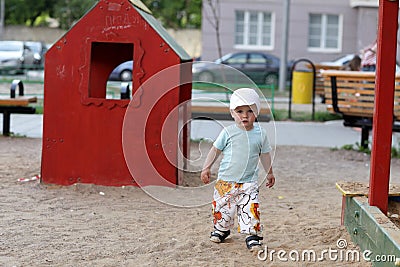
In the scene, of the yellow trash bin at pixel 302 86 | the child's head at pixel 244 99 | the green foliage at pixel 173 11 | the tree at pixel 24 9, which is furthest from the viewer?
the tree at pixel 24 9

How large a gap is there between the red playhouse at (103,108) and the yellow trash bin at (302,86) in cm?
1121

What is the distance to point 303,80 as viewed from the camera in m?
18.2

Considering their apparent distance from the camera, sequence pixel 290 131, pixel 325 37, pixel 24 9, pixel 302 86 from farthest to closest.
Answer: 1. pixel 24 9
2. pixel 325 37
3. pixel 302 86
4. pixel 290 131

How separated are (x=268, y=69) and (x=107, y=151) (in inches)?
839

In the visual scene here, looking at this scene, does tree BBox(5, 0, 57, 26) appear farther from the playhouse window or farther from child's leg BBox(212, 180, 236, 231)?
child's leg BBox(212, 180, 236, 231)

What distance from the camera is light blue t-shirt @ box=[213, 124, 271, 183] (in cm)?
512

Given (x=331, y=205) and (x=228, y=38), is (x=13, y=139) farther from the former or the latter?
(x=228, y=38)

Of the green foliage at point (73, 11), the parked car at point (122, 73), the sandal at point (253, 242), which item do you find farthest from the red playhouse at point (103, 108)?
the green foliage at point (73, 11)

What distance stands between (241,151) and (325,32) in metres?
27.0

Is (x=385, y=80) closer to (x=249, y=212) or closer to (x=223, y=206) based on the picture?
(x=249, y=212)

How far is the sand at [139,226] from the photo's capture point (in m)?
4.81

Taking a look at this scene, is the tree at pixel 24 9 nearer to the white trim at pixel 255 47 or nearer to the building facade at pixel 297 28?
the building facade at pixel 297 28

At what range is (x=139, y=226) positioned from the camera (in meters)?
5.73

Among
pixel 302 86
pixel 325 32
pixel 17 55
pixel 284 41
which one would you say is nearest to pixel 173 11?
pixel 17 55
